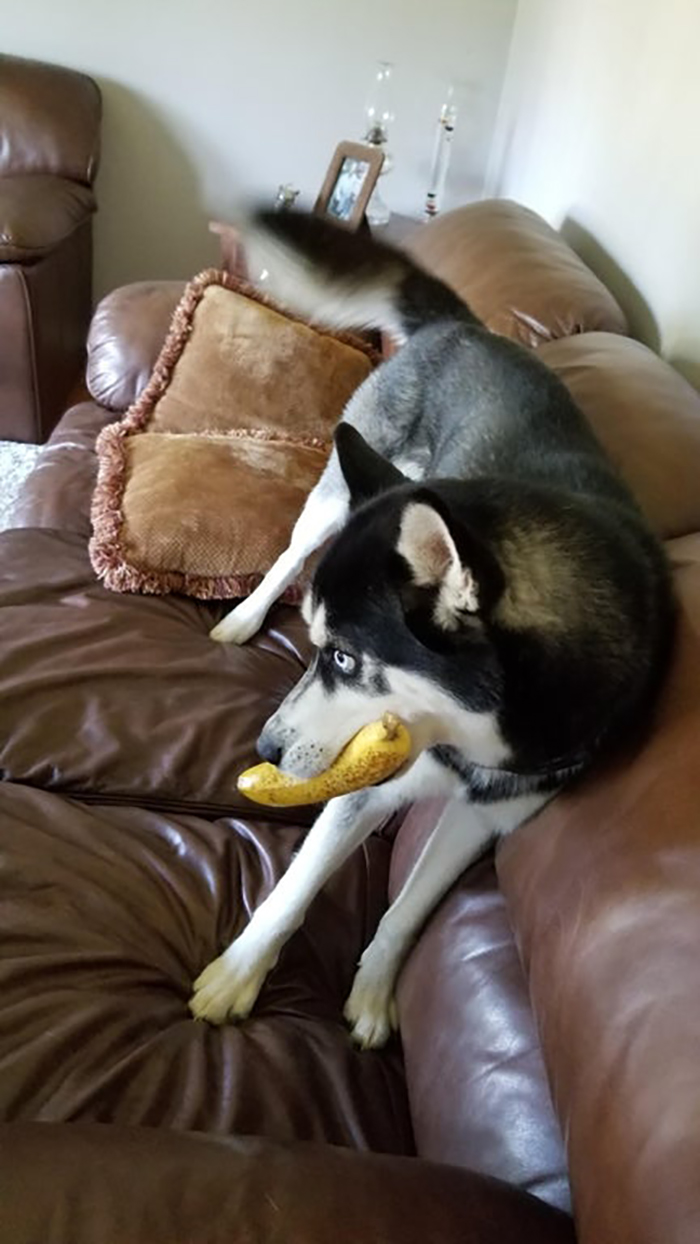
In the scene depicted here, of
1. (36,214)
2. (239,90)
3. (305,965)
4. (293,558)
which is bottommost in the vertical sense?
(305,965)

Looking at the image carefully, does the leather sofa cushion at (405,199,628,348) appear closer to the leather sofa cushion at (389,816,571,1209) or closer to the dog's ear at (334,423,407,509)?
the dog's ear at (334,423,407,509)

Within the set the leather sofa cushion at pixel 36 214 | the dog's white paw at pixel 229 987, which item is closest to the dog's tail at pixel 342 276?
the dog's white paw at pixel 229 987

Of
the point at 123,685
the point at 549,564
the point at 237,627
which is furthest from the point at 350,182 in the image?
the point at 549,564

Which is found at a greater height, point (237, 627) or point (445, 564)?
point (445, 564)

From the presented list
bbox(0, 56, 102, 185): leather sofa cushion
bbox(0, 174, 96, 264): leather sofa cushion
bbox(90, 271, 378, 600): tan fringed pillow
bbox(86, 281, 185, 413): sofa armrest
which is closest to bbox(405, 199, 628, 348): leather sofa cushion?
bbox(90, 271, 378, 600): tan fringed pillow

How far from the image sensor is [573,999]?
2.98 ft

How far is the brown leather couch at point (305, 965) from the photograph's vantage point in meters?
0.76

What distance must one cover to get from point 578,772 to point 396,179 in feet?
11.0

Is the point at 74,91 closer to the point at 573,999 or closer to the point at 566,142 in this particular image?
the point at 566,142

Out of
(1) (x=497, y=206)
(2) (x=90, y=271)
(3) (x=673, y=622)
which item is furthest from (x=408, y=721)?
(2) (x=90, y=271)

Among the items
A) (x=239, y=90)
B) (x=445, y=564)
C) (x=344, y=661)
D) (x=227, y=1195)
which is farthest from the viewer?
(x=239, y=90)

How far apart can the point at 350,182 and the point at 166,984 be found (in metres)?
2.80

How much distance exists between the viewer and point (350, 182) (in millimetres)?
3355

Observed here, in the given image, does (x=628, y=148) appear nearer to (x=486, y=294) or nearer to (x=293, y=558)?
(x=486, y=294)
